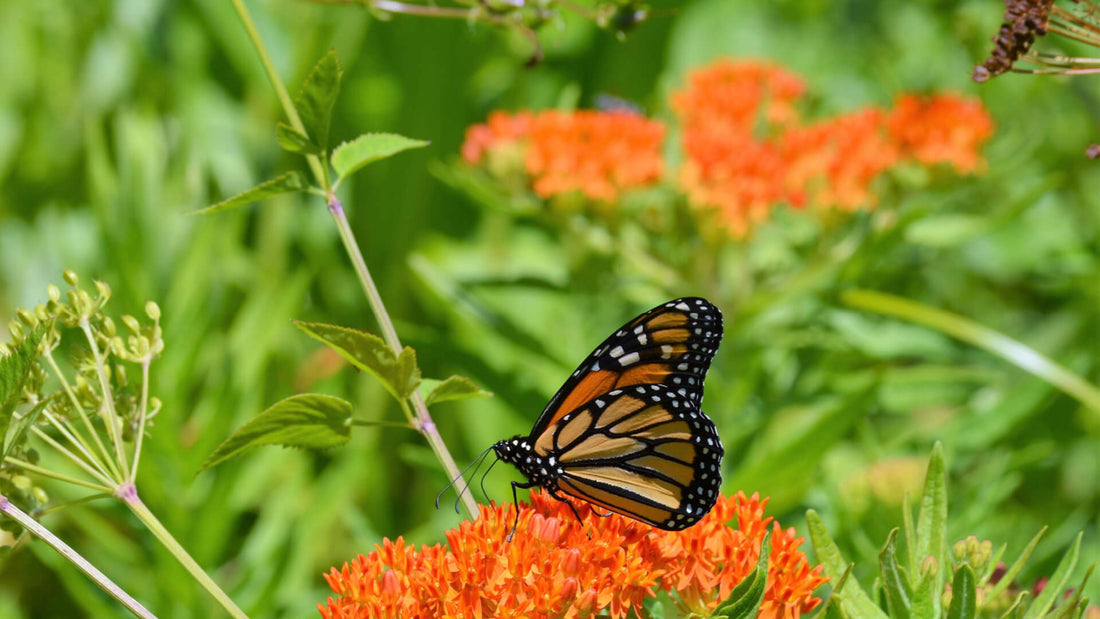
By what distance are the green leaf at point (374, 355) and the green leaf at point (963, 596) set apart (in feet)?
1.61

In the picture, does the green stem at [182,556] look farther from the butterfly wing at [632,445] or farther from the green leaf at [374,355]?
the butterfly wing at [632,445]

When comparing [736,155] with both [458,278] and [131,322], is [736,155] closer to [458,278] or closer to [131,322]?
[458,278]

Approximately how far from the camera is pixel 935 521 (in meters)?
1.02

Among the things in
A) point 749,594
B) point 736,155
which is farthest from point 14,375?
point 736,155

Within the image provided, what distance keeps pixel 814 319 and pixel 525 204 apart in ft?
2.05

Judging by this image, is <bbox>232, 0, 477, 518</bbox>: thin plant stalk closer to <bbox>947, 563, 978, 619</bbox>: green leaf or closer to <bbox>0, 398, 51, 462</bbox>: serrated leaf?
<bbox>0, 398, 51, 462</bbox>: serrated leaf

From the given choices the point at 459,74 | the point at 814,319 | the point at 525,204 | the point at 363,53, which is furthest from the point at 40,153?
the point at 814,319

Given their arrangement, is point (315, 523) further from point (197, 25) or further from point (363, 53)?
point (197, 25)

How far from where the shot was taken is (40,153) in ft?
9.61

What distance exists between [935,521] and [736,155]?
48.1 inches

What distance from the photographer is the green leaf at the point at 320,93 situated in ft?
3.16

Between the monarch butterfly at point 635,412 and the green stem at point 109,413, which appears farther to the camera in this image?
the monarch butterfly at point 635,412

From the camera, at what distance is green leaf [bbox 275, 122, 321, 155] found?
3.23 ft

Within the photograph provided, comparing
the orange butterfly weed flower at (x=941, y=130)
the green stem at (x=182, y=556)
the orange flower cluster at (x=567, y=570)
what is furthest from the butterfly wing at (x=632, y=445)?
the orange butterfly weed flower at (x=941, y=130)
